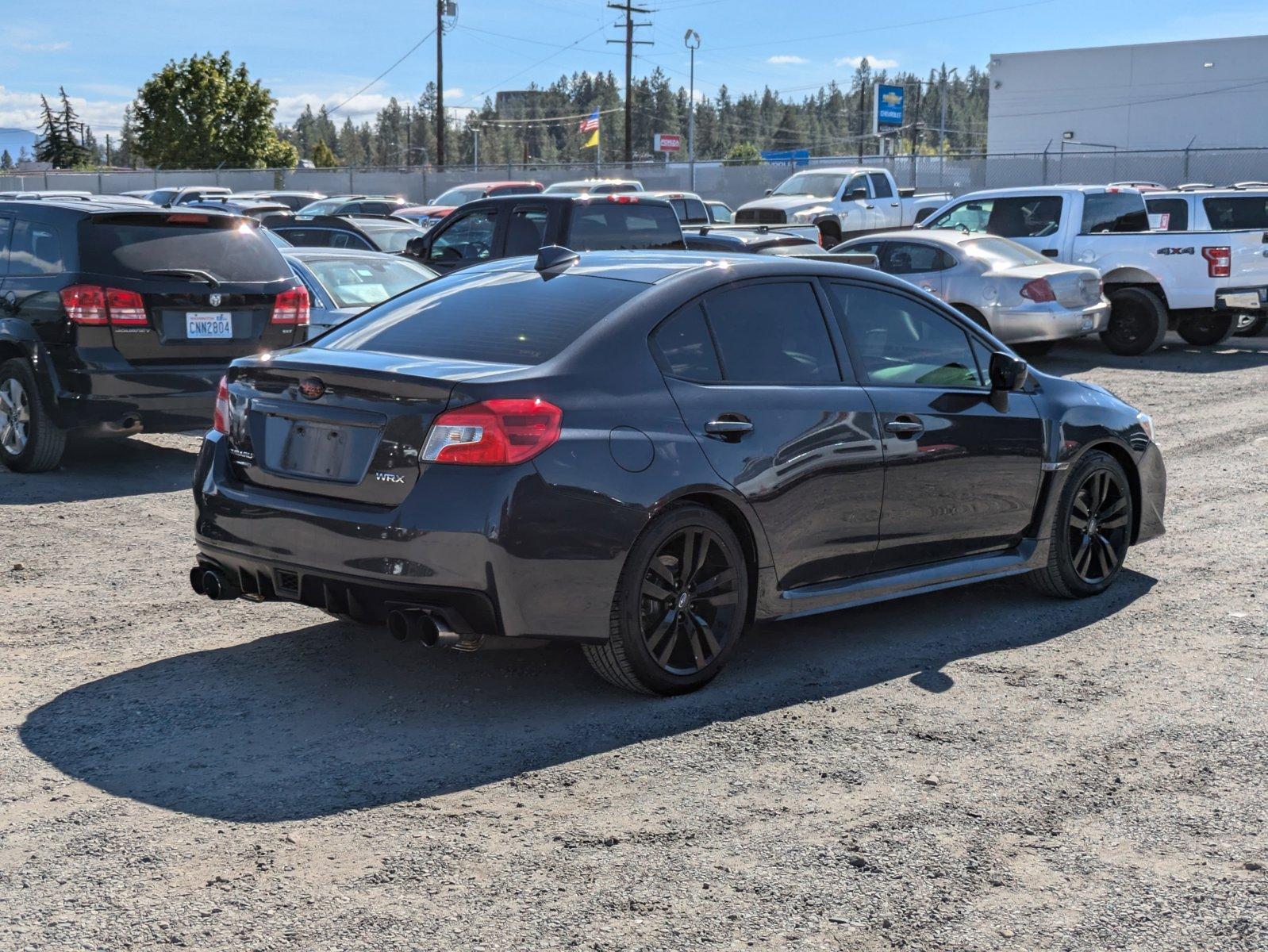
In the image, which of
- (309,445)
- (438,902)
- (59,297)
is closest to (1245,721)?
(438,902)

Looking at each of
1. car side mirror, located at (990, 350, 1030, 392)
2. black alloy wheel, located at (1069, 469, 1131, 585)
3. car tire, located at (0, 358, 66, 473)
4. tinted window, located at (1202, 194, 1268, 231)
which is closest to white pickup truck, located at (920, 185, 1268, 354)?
tinted window, located at (1202, 194, 1268, 231)

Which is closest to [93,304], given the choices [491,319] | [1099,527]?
[491,319]

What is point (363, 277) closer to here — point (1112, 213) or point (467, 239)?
point (467, 239)

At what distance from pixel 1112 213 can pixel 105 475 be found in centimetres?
1327

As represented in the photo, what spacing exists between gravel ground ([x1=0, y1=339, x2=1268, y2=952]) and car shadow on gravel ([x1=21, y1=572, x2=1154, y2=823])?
16 millimetres

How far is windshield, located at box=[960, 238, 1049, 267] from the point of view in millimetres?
16559

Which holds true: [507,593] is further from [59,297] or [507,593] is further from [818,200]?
[818,200]

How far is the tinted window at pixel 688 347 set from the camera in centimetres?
544

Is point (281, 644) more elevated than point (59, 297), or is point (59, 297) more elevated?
point (59, 297)

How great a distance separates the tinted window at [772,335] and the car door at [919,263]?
10.8 metres

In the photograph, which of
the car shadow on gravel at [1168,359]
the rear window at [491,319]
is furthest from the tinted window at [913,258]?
the rear window at [491,319]

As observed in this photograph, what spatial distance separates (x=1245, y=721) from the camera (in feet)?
17.1

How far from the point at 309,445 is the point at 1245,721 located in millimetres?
3451

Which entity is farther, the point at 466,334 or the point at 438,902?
the point at 466,334
